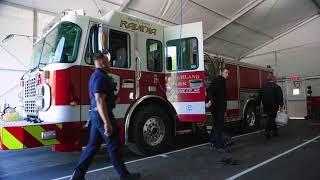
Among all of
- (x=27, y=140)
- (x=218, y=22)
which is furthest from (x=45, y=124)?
(x=218, y=22)

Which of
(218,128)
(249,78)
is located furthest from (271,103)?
(218,128)

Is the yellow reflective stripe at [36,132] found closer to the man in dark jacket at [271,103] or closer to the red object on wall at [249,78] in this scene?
the man in dark jacket at [271,103]

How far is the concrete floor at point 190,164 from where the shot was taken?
15.9 ft

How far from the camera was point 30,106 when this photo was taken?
5.83 meters

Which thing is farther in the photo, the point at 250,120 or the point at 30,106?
the point at 250,120

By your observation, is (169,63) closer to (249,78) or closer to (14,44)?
(249,78)

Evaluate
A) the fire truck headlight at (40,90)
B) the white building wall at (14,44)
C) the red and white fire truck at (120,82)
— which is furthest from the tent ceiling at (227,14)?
the fire truck headlight at (40,90)

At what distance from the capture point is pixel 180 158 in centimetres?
607

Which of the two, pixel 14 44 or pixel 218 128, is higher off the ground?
pixel 14 44

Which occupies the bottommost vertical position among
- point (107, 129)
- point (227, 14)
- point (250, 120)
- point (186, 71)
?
point (250, 120)

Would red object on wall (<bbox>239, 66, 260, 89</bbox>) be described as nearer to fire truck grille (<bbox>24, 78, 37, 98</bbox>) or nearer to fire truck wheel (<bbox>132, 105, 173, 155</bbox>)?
fire truck wheel (<bbox>132, 105, 173, 155</bbox>)

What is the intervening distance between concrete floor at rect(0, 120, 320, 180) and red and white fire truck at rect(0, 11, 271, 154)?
51 cm

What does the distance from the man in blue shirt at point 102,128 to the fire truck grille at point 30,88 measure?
2058mm

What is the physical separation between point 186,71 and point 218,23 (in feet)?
32.7
